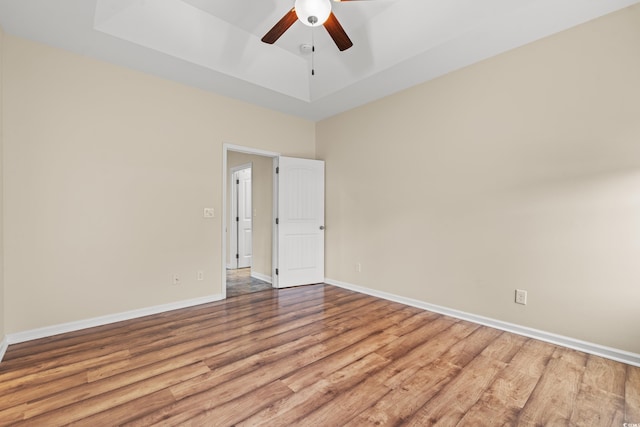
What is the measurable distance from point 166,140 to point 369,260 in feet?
9.99

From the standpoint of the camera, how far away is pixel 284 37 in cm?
318

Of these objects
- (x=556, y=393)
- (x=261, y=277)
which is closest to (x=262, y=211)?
(x=261, y=277)

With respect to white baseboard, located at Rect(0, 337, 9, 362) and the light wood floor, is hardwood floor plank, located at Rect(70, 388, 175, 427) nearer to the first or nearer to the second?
the light wood floor

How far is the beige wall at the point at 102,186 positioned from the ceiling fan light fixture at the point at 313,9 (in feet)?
6.82

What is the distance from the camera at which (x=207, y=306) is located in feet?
11.4

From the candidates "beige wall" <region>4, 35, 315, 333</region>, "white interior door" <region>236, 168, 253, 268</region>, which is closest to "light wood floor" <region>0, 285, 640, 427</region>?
"beige wall" <region>4, 35, 315, 333</region>

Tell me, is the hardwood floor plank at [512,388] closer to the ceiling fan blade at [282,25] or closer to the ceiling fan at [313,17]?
the ceiling fan at [313,17]

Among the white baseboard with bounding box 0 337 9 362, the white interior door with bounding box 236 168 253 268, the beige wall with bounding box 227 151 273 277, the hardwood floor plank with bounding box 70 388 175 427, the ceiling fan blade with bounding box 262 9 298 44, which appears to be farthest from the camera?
the white interior door with bounding box 236 168 253 268

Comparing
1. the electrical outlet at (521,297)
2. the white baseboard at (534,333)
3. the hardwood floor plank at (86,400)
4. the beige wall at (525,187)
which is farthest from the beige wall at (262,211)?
the electrical outlet at (521,297)

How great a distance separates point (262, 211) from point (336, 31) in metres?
3.29

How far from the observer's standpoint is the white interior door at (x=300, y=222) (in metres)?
4.30

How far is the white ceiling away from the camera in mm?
2297

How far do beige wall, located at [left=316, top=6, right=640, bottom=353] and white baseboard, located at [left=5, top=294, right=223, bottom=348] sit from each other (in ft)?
8.07

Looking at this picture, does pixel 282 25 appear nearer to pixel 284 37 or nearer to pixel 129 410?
pixel 284 37
